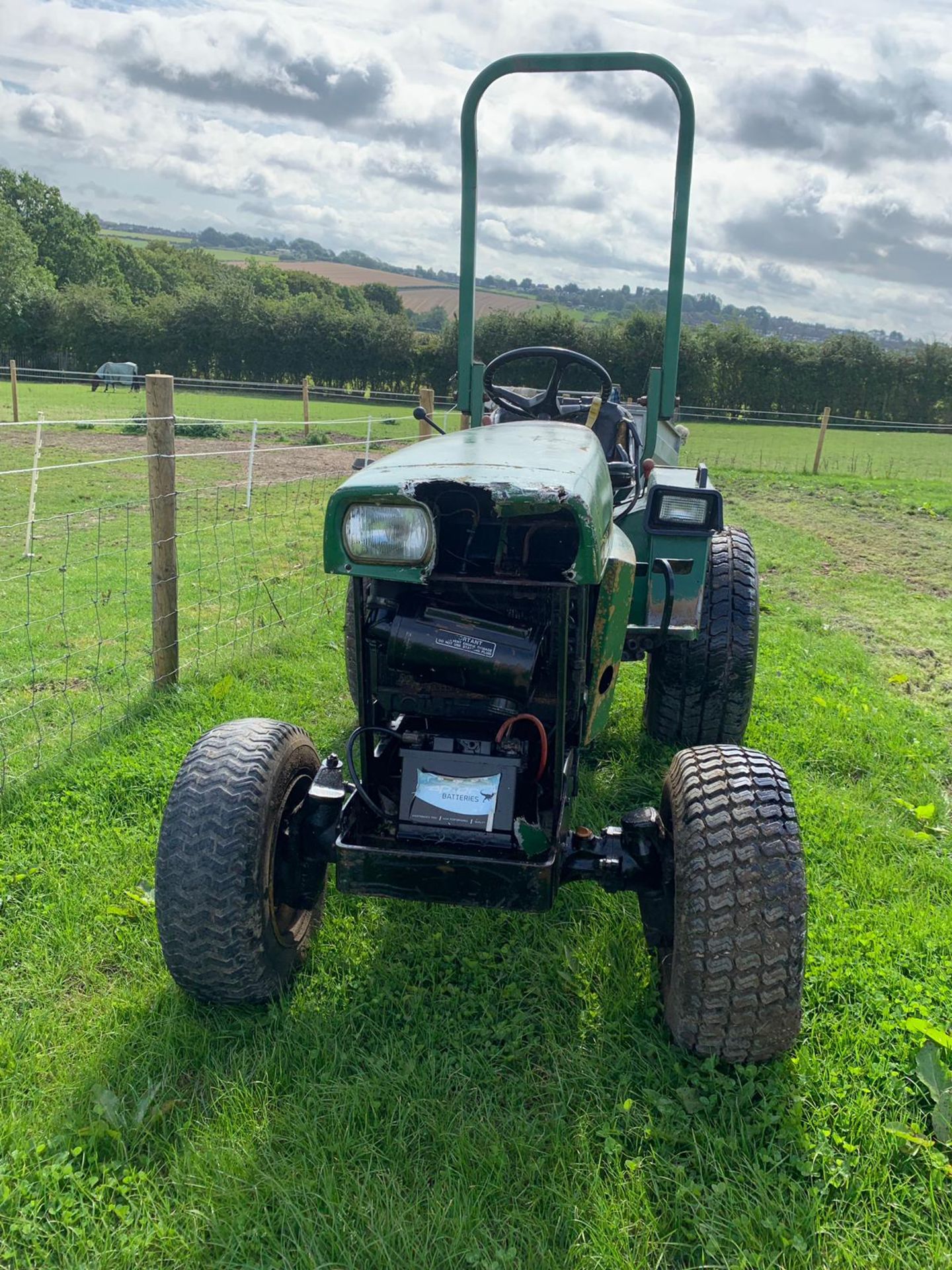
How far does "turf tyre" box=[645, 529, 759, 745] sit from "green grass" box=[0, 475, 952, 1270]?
20.9 inches

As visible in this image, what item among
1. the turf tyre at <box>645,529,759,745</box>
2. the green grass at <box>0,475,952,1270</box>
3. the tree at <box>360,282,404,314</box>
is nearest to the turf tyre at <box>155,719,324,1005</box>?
the green grass at <box>0,475,952,1270</box>

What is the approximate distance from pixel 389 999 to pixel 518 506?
1445mm

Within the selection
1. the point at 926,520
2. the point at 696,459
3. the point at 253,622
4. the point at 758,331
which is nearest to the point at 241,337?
the point at 758,331

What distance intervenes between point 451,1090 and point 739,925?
0.82m

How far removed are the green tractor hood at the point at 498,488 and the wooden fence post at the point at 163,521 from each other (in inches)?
93.2

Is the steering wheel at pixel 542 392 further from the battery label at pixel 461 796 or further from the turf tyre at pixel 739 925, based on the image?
the turf tyre at pixel 739 925

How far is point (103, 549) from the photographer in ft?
27.6

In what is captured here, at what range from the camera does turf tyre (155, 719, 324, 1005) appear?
7.97ft

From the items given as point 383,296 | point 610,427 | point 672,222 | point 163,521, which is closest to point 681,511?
point 610,427

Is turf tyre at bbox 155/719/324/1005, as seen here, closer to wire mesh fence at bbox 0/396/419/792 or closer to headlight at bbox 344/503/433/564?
headlight at bbox 344/503/433/564

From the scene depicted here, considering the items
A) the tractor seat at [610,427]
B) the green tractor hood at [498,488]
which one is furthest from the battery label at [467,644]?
the tractor seat at [610,427]

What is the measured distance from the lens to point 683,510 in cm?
339

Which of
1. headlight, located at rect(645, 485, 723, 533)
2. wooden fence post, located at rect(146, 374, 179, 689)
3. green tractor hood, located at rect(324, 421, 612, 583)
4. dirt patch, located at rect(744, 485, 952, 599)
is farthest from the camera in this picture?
dirt patch, located at rect(744, 485, 952, 599)

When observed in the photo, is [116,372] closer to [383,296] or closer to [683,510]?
[383,296]
